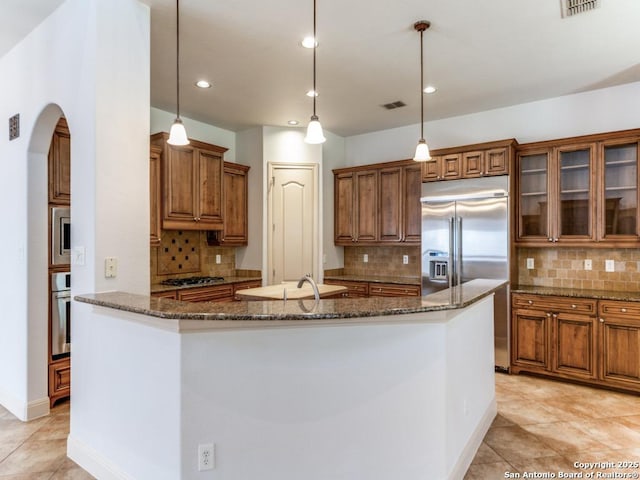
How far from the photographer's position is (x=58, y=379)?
3.15m

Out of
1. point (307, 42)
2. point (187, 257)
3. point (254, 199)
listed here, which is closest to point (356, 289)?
point (254, 199)

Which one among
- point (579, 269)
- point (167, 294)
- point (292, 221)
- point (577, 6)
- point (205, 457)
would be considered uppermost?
point (577, 6)

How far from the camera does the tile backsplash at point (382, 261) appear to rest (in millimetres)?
5234

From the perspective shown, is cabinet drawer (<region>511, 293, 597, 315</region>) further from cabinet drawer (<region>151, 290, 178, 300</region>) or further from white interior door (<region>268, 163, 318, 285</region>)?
cabinet drawer (<region>151, 290, 178, 300</region>)

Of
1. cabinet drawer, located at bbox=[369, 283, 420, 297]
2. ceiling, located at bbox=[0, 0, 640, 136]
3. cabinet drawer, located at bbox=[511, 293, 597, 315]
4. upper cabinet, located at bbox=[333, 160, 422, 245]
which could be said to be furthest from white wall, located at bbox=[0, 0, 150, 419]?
cabinet drawer, located at bbox=[511, 293, 597, 315]

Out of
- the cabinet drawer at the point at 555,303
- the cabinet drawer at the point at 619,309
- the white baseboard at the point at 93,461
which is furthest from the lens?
the cabinet drawer at the point at 555,303

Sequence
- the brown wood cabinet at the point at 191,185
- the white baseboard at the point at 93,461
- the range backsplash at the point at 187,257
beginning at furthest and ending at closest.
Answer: the range backsplash at the point at 187,257, the brown wood cabinet at the point at 191,185, the white baseboard at the point at 93,461

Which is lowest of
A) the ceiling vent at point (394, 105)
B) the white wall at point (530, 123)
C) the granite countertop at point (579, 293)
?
the granite countertop at point (579, 293)

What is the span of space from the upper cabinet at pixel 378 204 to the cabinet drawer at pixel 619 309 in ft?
6.46

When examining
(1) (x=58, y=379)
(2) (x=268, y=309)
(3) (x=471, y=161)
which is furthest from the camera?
(3) (x=471, y=161)

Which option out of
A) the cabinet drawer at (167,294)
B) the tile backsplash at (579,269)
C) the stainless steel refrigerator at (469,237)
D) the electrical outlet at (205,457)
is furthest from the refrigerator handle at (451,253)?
the electrical outlet at (205,457)

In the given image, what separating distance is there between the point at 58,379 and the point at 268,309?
2.49 metres

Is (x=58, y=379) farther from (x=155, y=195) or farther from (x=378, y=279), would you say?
(x=378, y=279)

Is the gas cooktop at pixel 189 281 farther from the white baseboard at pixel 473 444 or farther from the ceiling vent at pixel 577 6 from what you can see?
the ceiling vent at pixel 577 6
